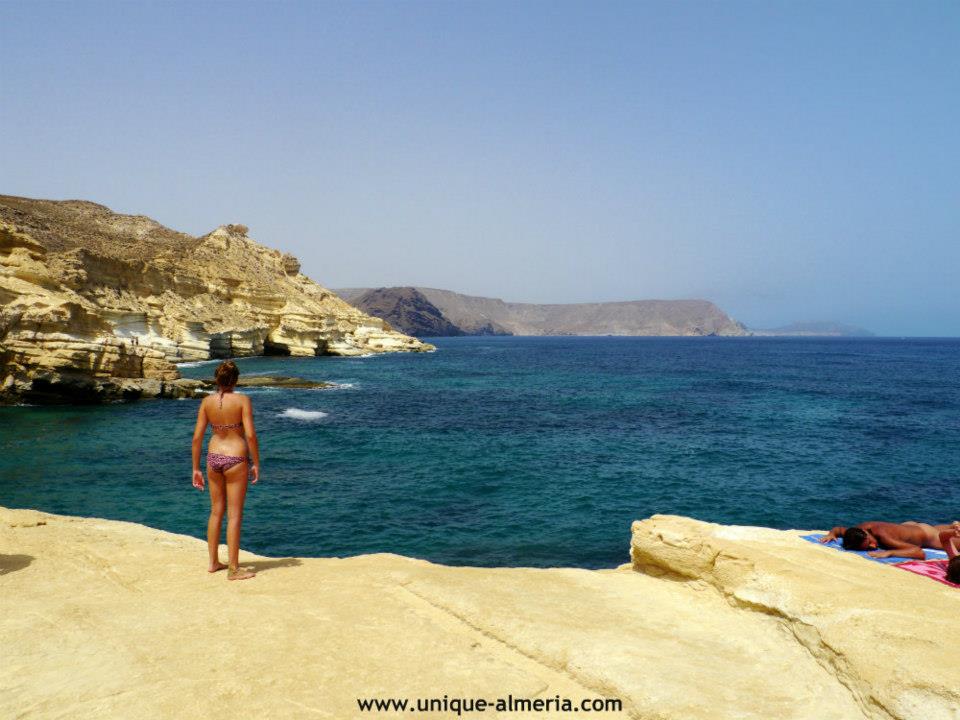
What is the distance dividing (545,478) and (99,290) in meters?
43.7

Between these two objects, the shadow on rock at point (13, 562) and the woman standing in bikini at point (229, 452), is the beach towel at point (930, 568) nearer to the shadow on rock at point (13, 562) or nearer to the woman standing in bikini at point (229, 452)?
the woman standing in bikini at point (229, 452)

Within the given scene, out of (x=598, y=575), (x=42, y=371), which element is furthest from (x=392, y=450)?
(x=42, y=371)

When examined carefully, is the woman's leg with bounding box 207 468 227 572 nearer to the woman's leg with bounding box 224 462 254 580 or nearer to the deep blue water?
the woman's leg with bounding box 224 462 254 580

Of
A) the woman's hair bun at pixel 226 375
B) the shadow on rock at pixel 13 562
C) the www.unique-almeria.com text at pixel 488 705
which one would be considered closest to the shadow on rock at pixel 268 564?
the woman's hair bun at pixel 226 375

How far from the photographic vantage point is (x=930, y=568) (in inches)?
252

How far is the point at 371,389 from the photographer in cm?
4322

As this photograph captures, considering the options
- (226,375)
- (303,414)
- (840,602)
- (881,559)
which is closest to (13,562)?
(226,375)

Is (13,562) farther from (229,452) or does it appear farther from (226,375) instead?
(226,375)

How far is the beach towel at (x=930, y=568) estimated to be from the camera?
6.09 m

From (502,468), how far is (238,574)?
591 inches

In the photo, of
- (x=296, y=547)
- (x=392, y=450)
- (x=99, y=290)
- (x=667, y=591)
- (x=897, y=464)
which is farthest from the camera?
(x=99, y=290)

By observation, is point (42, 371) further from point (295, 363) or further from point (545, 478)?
point (295, 363)

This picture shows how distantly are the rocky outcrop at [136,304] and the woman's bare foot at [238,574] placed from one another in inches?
1271

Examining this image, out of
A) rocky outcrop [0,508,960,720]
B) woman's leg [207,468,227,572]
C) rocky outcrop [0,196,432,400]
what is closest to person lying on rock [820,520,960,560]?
rocky outcrop [0,508,960,720]
